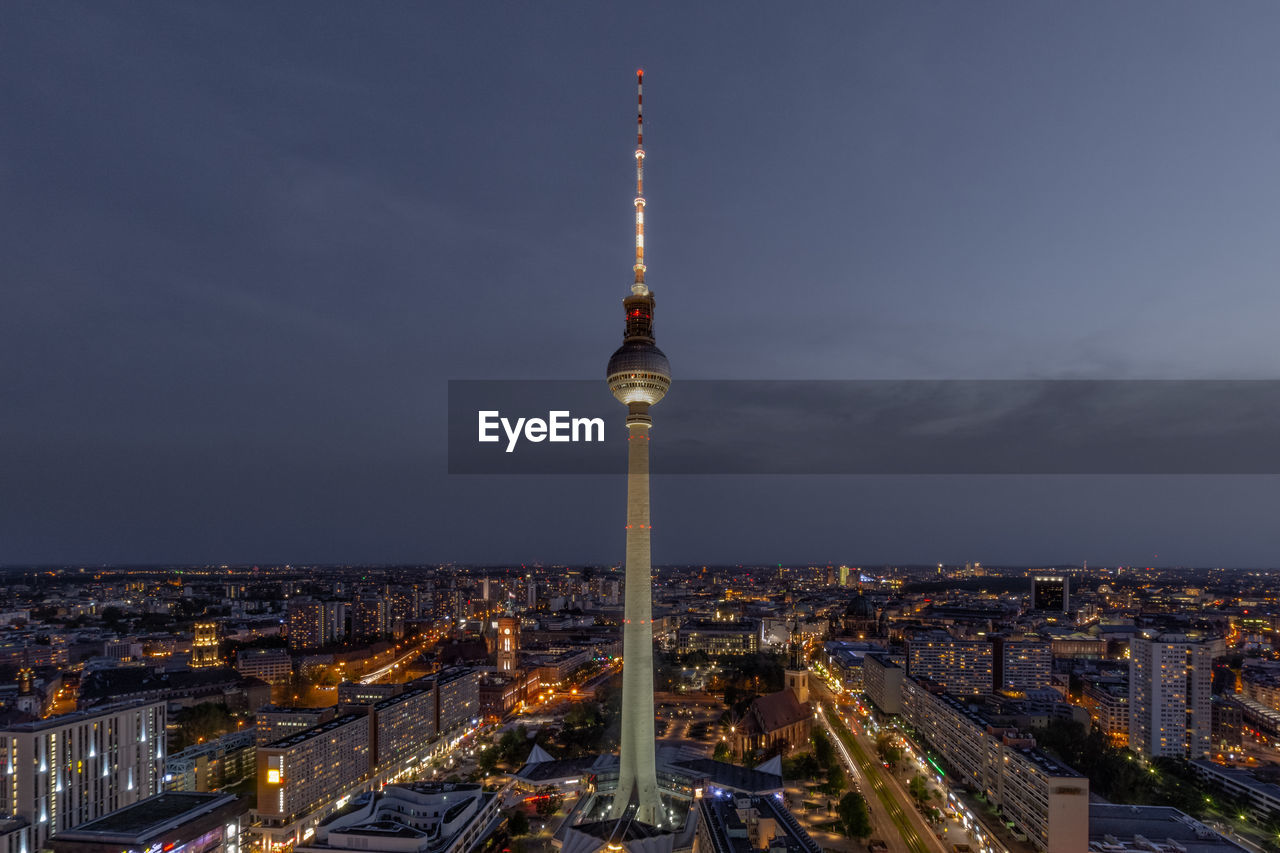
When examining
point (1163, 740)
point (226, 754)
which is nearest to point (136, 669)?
point (226, 754)

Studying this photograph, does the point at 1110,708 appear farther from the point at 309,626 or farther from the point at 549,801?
the point at 309,626

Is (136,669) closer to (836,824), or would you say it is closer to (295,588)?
(836,824)

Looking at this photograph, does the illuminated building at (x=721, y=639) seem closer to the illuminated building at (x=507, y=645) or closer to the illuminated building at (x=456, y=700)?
the illuminated building at (x=507, y=645)

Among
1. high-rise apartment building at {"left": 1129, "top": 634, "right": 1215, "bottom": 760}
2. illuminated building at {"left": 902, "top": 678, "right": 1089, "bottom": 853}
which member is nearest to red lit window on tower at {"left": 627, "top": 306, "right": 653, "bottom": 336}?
illuminated building at {"left": 902, "top": 678, "right": 1089, "bottom": 853}


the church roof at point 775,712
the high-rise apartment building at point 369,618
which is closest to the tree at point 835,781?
the church roof at point 775,712

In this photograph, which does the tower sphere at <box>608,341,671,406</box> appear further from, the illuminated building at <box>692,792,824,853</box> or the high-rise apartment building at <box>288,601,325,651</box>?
the high-rise apartment building at <box>288,601,325,651</box>

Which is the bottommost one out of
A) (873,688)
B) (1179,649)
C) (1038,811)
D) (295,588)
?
(295,588)
